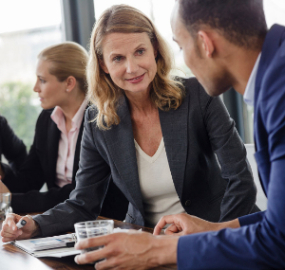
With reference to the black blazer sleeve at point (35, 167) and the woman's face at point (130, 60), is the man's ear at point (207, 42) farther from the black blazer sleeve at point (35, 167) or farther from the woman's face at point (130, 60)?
the black blazer sleeve at point (35, 167)

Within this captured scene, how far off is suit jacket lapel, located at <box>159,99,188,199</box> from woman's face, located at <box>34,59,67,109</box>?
107cm

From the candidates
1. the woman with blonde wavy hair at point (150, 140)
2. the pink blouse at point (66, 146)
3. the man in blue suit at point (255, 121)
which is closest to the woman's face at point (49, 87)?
the pink blouse at point (66, 146)

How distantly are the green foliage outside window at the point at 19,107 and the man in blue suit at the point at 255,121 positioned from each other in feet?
8.60

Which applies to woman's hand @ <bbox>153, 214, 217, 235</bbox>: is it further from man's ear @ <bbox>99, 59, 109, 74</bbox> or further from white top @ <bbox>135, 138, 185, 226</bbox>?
man's ear @ <bbox>99, 59, 109, 74</bbox>

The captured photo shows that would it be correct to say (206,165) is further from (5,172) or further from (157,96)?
(5,172)

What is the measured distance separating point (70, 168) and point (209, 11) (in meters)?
1.73

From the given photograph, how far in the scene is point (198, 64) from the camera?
1222mm

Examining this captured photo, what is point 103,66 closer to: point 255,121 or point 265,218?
point 255,121

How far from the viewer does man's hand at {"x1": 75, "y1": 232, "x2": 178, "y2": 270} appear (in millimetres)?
1022

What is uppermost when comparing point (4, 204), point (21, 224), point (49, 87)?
point (49, 87)

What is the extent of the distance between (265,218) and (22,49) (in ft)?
10.3

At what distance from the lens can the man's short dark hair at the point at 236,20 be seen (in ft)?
3.63

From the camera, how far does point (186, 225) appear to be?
129cm

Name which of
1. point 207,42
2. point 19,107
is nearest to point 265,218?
point 207,42
